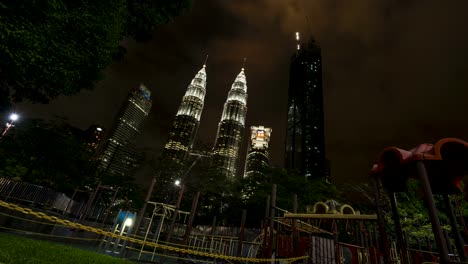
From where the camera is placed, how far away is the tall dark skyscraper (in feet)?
370

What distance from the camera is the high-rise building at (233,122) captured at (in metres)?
174

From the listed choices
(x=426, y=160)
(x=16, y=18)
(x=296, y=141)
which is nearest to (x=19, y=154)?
(x=16, y=18)

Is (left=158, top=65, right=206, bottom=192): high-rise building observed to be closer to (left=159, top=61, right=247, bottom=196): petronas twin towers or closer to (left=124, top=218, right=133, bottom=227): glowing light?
(left=159, top=61, right=247, bottom=196): petronas twin towers

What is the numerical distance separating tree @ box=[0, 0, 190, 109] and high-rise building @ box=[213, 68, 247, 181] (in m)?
154

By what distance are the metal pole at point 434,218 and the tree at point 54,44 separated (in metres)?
11.2

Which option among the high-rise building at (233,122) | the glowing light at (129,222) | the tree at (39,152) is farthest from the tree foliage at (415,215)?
the high-rise building at (233,122)

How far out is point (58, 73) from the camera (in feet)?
30.3

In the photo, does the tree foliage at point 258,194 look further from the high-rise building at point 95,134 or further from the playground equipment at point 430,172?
the high-rise building at point 95,134

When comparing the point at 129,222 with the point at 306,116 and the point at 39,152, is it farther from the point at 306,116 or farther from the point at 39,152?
the point at 306,116

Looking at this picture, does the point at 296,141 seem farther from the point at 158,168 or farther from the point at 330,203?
the point at 330,203

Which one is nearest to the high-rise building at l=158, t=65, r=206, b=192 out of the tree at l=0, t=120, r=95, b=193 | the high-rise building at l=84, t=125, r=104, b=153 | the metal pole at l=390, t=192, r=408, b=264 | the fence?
the high-rise building at l=84, t=125, r=104, b=153

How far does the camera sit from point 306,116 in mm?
121188

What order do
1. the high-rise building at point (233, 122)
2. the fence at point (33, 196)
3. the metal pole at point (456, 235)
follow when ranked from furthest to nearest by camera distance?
the high-rise building at point (233, 122) → the fence at point (33, 196) → the metal pole at point (456, 235)

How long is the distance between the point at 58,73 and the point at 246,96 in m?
188
